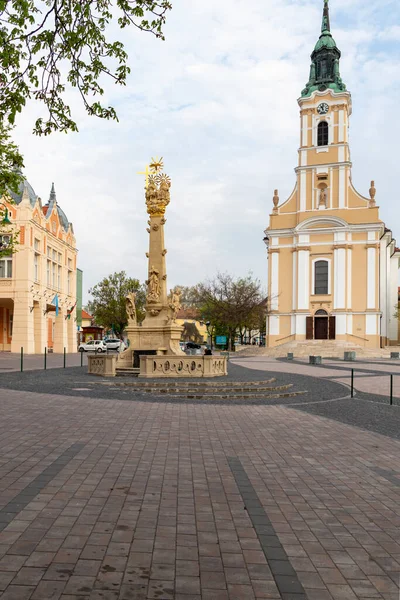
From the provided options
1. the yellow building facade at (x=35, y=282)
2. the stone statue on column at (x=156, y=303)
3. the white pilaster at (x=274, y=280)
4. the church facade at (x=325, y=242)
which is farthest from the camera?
the white pilaster at (x=274, y=280)

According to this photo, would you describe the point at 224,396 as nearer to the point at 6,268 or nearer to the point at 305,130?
the point at 6,268

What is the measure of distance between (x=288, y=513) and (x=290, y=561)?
1.16 m

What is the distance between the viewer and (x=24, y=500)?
529 cm

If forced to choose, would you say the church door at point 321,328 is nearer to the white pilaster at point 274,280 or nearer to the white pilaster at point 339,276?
the white pilaster at point 339,276

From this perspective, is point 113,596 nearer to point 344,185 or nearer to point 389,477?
point 389,477

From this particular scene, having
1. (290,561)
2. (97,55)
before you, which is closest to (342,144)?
(97,55)

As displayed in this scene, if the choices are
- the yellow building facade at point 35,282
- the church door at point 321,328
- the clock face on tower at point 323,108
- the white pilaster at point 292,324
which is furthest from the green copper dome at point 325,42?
Answer: the yellow building facade at point 35,282

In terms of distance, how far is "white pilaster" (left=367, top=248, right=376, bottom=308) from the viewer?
187ft

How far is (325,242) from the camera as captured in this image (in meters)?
59.1

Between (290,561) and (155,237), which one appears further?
(155,237)

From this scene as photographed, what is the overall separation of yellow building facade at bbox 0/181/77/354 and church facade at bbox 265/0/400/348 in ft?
72.7

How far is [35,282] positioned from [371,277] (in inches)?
1320

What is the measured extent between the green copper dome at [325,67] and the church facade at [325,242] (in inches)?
4.7

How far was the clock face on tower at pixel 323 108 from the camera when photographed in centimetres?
6073
